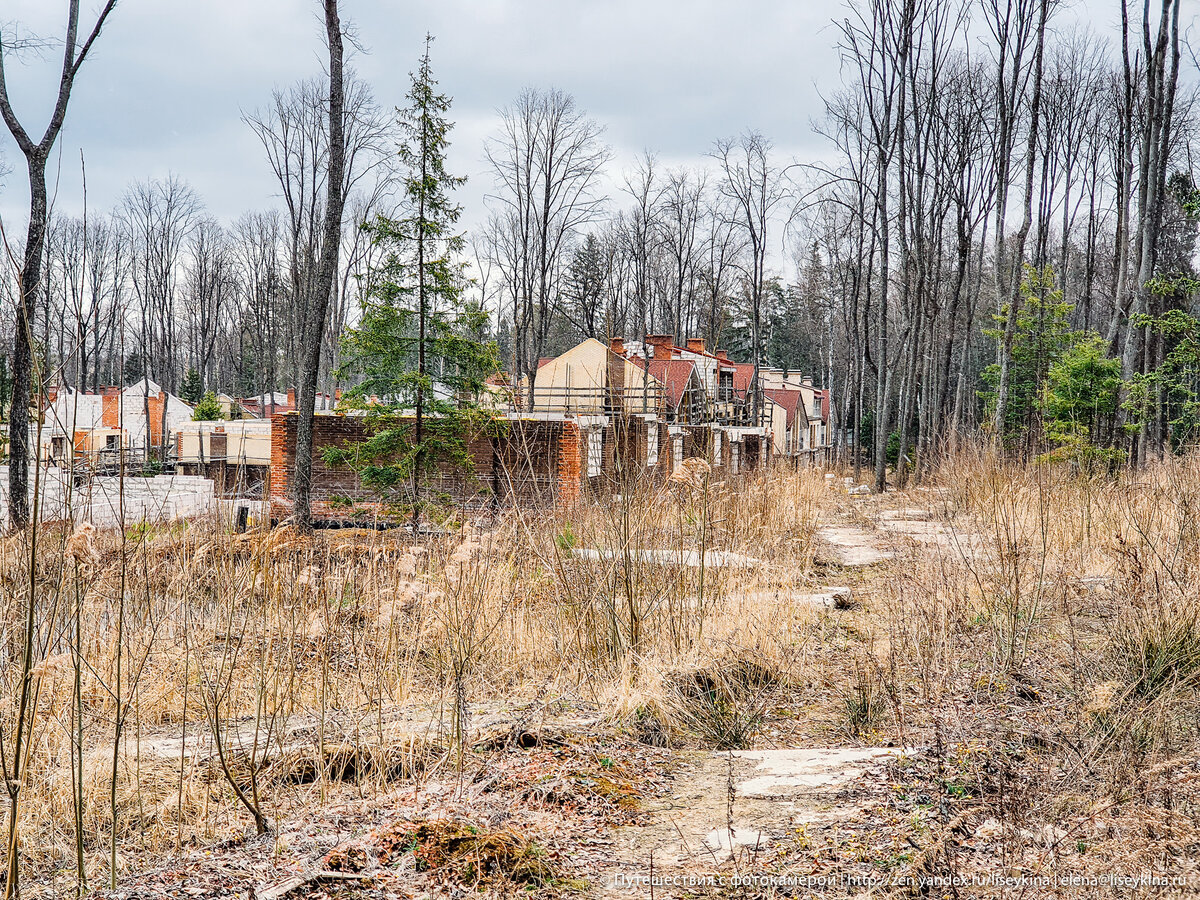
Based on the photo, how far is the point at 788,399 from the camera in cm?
4956

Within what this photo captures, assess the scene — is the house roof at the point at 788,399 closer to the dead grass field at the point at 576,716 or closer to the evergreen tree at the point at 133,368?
the dead grass field at the point at 576,716

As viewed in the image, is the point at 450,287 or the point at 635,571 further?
the point at 450,287

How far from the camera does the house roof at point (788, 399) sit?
48.4m

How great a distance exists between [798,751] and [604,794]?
102 centimetres

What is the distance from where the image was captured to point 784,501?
35.2 feet

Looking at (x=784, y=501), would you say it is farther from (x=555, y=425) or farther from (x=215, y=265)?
(x=215, y=265)

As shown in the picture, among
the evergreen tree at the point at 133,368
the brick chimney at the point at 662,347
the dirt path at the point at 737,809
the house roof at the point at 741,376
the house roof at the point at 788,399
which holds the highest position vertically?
the evergreen tree at the point at 133,368

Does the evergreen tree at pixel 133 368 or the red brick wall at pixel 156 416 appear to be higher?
the evergreen tree at pixel 133 368

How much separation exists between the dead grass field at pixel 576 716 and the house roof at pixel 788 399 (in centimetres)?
4195

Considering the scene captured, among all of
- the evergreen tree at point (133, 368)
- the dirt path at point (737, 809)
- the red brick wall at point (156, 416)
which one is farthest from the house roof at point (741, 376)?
the evergreen tree at point (133, 368)

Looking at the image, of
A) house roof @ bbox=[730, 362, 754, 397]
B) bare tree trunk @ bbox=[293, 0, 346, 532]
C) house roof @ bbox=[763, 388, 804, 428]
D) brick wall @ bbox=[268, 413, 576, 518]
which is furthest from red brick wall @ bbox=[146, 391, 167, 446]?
house roof @ bbox=[763, 388, 804, 428]

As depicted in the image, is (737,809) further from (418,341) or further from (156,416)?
(156,416)

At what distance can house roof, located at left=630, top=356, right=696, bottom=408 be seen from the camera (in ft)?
111

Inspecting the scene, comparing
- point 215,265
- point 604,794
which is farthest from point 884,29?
point 215,265
